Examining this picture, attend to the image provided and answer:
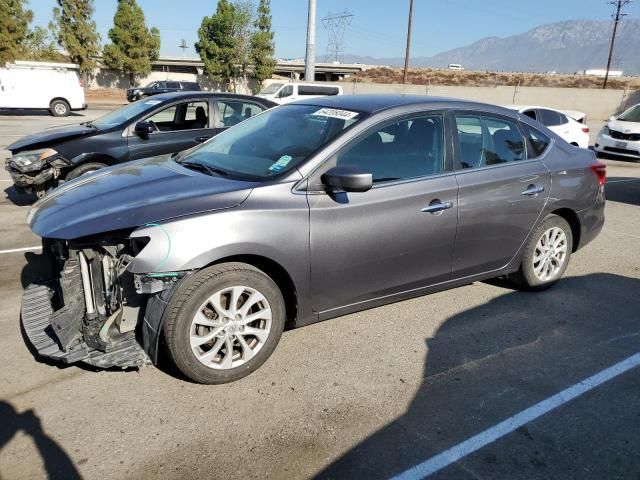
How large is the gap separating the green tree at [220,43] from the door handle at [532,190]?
4787 cm

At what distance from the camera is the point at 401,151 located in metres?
3.81

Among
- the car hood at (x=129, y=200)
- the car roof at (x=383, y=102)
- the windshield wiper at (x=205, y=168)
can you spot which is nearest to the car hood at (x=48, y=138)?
the car hood at (x=129, y=200)

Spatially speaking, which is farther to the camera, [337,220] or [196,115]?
[196,115]

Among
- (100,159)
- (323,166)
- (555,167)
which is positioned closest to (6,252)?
(100,159)

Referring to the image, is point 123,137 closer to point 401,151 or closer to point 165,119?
point 165,119

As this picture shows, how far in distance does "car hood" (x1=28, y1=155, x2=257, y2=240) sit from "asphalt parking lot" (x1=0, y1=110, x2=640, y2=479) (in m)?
0.97

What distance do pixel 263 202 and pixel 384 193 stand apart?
2.97 ft

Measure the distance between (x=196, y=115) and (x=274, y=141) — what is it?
437 centimetres

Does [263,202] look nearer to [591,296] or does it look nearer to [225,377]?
[225,377]

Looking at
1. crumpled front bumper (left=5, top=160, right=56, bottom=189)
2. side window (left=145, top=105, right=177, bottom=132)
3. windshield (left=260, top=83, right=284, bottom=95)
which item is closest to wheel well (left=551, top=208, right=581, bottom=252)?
side window (left=145, top=105, right=177, bottom=132)

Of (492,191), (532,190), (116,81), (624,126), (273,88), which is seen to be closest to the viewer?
→ (492,191)

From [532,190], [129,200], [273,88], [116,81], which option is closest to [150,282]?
[129,200]

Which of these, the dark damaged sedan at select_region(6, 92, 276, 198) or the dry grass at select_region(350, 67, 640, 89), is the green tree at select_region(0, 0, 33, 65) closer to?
the dark damaged sedan at select_region(6, 92, 276, 198)

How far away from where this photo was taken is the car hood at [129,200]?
298 centimetres
